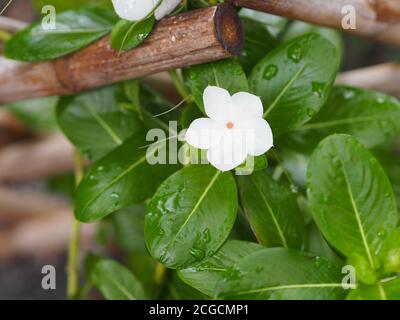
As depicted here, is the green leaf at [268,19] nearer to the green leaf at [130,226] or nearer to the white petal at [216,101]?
the white petal at [216,101]

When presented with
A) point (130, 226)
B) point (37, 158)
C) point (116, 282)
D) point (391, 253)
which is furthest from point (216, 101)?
point (37, 158)

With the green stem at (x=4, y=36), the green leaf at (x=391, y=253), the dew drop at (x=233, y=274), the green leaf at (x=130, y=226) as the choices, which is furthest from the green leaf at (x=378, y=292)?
the green stem at (x=4, y=36)

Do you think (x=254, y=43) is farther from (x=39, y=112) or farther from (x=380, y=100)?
(x=39, y=112)

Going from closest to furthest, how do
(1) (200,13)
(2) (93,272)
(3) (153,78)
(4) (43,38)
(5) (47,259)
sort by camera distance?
1. (1) (200,13)
2. (4) (43,38)
3. (2) (93,272)
4. (3) (153,78)
5. (5) (47,259)
